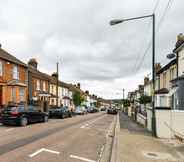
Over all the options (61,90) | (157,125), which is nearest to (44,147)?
(157,125)

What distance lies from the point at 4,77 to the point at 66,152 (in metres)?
22.3

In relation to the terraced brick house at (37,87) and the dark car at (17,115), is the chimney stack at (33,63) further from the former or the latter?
the dark car at (17,115)

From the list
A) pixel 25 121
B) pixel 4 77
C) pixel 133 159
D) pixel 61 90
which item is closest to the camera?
pixel 133 159

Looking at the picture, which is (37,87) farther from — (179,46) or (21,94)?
(179,46)

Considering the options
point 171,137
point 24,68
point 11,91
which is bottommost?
point 171,137

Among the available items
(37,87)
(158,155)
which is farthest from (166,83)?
(158,155)

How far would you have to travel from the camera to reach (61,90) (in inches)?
2255

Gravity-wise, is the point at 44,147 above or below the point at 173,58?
below

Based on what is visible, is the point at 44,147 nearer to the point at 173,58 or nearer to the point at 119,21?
the point at 119,21

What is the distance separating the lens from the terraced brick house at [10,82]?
28.5 m

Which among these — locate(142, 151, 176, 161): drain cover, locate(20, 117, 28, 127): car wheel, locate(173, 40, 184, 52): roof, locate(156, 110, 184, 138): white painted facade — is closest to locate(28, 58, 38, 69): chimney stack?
locate(20, 117, 28, 127): car wheel

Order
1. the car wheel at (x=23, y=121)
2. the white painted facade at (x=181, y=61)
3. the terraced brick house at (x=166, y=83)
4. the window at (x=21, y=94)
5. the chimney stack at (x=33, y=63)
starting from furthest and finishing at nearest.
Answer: the chimney stack at (x=33, y=63)
the window at (x=21, y=94)
the terraced brick house at (x=166, y=83)
the white painted facade at (x=181, y=61)
the car wheel at (x=23, y=121)

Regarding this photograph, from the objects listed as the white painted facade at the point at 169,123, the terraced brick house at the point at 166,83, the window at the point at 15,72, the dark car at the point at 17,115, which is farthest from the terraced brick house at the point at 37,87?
the white painted facade at the point at 169,123

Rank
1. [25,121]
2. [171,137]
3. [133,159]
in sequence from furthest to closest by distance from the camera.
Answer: [25,121], [171,137], [133,159]
